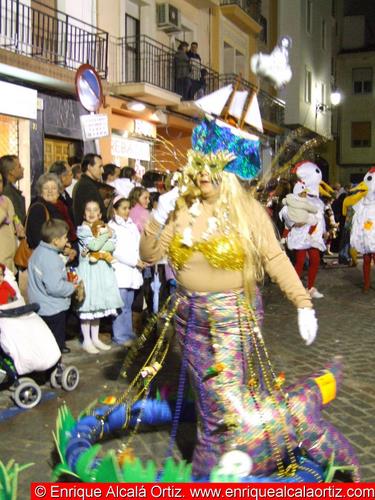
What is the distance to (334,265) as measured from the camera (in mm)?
15172

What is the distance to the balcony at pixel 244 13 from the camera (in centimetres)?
2180

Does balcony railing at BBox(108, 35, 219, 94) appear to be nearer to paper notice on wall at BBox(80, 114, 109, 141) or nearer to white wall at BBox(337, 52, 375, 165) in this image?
paper notice on wall at BBox(80, 114, 109, 141)

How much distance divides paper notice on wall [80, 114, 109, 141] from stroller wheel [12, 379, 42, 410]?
15.3ft

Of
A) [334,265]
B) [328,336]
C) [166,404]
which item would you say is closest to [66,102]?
[334,265]

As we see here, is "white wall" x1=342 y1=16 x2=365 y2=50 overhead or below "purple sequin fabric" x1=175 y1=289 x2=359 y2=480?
overhead

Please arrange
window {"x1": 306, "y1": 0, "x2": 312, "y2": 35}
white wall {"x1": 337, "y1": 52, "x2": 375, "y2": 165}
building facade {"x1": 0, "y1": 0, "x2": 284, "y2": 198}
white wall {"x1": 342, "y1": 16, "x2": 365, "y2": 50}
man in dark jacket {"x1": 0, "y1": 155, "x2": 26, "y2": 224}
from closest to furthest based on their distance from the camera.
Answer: man in dark jacket {"x1": 0, "y1": 155, "x2": 26, "y2": 224}
building facade {"x1": 0, "y1": 0, "x2": 284, "y2": 198}
window {"x1": 306, "y1": 0, "x2": 312, "y2": 35}
white wall {"x1": 337, "y1": 52, "x2": 375, "y2": 165}
white wall {"x1": 342, "y1": 16, "x2": 365, "y2": 50}

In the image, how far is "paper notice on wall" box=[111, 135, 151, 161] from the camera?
51.6ft

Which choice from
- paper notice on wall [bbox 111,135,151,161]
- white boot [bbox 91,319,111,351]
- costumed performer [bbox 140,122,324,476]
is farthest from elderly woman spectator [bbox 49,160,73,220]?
paper notice on wall [bbox 111,135,151,161]

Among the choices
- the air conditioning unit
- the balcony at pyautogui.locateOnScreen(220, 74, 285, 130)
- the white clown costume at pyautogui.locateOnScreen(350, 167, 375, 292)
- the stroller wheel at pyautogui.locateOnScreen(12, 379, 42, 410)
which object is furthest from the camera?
the balcony at pyautogui.locateOnScreen(220, 74, 285, 130)

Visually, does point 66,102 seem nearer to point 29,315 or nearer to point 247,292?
point 29,315

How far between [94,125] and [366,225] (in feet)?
15.6

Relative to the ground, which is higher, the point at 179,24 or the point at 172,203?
the point at 179,24

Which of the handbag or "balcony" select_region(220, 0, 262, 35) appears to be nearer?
→ the handbag

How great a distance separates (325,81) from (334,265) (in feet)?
78.3
